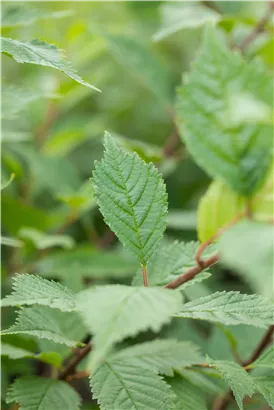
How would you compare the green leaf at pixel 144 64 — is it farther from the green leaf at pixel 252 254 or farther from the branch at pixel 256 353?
the green leaf at pixel 252 254

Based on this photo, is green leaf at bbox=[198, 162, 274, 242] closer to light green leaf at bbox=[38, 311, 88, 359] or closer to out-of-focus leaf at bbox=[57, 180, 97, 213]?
light green leaf at bbox=[38, 311, 88, 359]

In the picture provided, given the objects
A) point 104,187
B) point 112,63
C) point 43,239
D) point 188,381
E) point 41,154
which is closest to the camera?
point 104,187

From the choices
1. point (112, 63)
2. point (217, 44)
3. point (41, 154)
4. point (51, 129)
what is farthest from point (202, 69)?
point (112, 63)

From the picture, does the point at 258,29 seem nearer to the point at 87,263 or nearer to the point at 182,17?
the point at 182,17

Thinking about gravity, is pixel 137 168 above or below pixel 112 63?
below

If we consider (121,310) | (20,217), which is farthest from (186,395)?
(20,217)

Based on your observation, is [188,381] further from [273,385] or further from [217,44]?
[217,44]

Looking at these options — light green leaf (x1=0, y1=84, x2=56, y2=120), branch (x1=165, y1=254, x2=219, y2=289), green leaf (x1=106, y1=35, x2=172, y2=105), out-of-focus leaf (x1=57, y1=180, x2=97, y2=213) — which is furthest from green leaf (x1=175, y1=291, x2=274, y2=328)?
green leaf (x1=106, y1=35, x2=172, y2=105)
